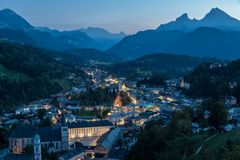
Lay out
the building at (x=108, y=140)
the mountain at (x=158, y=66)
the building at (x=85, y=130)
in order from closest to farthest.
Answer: the building at (x=108, y=140)
the building at (x=85, y=130)
the mountain at (x=158, y=66)

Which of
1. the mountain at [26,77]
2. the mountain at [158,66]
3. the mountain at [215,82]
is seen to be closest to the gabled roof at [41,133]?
the mountain at [215,82]

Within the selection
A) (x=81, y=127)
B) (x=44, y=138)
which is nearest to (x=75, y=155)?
(x=44, y=138)

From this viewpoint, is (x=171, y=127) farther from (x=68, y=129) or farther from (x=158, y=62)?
(x=158, y=62)

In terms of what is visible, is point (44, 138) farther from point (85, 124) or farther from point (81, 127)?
point (85, 124)

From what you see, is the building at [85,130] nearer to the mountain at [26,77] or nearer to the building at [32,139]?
the building at [32,139]

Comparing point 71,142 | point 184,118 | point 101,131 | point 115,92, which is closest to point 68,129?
point 71,142

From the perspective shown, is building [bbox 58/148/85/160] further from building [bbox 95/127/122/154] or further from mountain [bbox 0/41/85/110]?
mountain [bbox 0/41/85/110]
